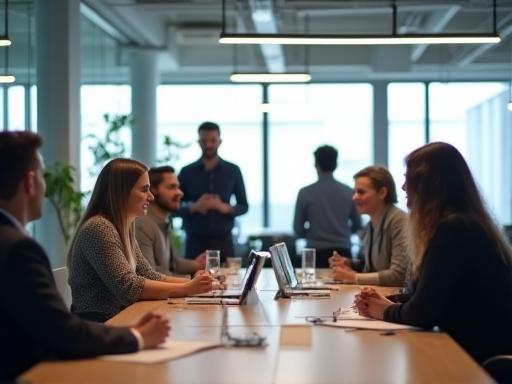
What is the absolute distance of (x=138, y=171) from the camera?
4082mm

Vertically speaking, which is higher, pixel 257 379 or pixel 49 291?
pixel 49 291

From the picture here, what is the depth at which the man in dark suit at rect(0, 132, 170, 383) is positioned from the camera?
2.33 meters

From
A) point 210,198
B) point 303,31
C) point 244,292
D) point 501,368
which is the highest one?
point 303,31

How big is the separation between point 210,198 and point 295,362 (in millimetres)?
4206

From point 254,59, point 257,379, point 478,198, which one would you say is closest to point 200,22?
point 254,59

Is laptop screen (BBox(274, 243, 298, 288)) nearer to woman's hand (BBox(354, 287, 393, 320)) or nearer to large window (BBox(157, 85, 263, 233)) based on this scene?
woman's hand (BBox(354, 287, 393, 320))

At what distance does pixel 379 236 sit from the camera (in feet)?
16.6

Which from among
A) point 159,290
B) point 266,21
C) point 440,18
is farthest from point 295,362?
point 440,18

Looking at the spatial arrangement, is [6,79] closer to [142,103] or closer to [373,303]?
[142,103]

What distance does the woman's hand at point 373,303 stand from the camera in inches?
128

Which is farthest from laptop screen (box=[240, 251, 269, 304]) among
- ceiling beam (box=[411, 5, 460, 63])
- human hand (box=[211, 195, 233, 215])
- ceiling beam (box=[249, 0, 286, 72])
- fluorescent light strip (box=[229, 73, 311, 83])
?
ceiling beam (box=[411, 5, 460, 63])

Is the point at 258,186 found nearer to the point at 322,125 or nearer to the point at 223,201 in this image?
the point at 322,125

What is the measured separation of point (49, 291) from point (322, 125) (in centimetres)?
1259

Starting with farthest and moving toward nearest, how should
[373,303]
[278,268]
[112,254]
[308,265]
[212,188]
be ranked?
[212,188], [308,265], [278,268], [112,254], [373,303]
